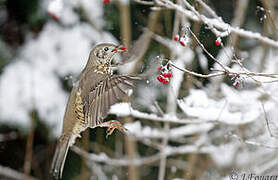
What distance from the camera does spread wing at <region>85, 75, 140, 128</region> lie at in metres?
0.86

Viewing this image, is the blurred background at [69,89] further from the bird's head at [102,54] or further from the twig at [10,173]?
the bird's head at [102,54]

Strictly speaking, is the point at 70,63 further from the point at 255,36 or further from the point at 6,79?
the point at 255,36

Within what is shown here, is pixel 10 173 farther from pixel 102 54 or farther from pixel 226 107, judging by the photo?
pixel 102 54

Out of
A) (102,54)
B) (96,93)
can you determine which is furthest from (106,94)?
(102,54)

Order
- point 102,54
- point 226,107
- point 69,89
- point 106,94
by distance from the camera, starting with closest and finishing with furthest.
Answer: point 106,94 → point 102,54 → point 226,107 → point 69,89

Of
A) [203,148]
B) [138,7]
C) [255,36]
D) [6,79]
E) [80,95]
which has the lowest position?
[80,95]

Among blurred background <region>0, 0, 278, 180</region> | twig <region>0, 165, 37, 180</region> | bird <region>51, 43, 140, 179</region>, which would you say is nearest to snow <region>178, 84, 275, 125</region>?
blurred background <region>0, 0, 278, 180</region>

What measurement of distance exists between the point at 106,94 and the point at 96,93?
6cm

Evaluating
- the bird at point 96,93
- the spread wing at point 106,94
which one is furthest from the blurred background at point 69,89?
the spread wing at point 106,94

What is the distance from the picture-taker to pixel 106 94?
3.00ft

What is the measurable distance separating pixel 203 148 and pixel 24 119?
1.25m

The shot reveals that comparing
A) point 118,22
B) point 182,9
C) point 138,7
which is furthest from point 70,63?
point 182,9

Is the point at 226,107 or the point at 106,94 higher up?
the point at 226,107

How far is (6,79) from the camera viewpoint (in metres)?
2.54
